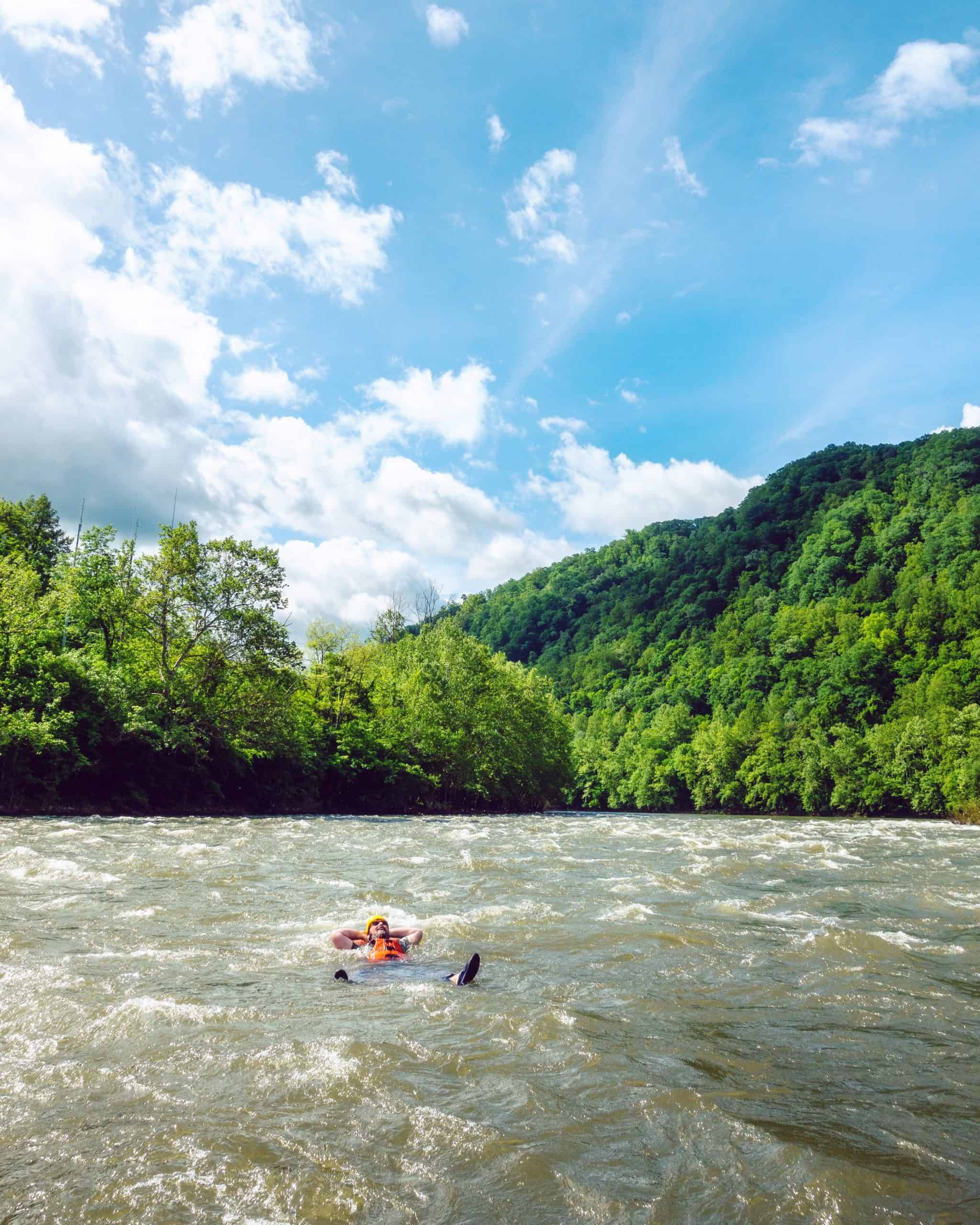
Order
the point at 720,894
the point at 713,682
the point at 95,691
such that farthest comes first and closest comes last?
the point at 713,682 < the point at 95,691 < the point at 720,894

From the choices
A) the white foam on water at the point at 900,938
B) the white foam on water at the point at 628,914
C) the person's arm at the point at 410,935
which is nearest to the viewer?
the person's arm at the point at 410,935

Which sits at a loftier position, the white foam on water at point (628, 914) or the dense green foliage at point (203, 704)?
the dense green foliage at point (203, 704)

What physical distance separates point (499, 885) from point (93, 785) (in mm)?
23132

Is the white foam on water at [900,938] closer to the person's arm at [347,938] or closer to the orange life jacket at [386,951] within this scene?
the orange life jacket at [386,951]

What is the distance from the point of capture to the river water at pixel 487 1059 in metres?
4.33

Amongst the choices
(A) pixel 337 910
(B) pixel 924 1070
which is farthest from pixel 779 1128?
(A) pixel 337 910

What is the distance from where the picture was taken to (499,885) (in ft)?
50.9

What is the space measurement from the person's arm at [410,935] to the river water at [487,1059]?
0.37m

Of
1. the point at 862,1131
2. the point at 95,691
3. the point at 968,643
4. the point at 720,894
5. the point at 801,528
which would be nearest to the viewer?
the point at 862,1131

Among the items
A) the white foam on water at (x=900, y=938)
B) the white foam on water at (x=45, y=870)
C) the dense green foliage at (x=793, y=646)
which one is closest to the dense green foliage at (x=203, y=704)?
the white foam on water at (x=45, y=870)

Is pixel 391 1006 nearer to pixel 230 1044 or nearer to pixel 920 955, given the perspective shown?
pixel 230 1044

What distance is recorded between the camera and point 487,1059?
6414 millimetres

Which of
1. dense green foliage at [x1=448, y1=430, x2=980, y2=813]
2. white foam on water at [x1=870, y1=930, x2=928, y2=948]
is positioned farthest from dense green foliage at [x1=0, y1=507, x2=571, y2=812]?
dense green foliage at [x1=448, y1=430, x2=980, y2=813]

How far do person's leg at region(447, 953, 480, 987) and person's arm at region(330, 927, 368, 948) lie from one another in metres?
1.68
